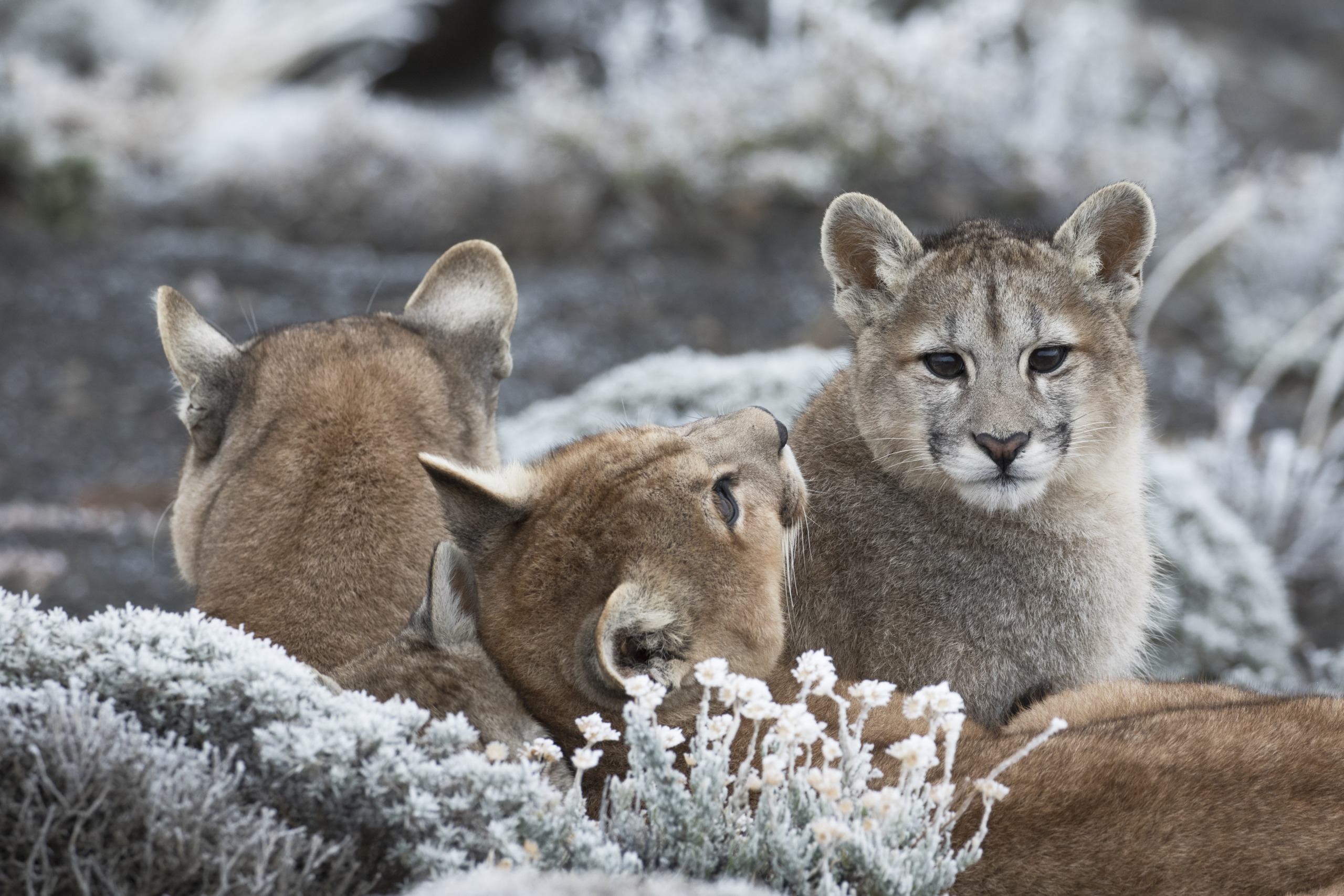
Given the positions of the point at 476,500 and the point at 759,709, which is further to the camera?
the point at 476,500

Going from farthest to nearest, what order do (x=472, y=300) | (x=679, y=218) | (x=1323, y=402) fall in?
1. (x=679, y=218)
2. (x=1323, y=402)
3. (x=472, y=300)

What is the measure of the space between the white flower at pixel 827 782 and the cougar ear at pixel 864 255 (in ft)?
8.48

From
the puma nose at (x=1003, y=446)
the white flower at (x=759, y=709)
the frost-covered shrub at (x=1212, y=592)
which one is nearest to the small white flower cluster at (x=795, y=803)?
the white flower at (x=759, y=709)

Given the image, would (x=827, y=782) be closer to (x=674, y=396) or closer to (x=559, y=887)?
(x=559, y=887)

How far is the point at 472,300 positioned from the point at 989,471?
2.24 m

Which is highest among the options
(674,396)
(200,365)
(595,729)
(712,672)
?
(200,365)

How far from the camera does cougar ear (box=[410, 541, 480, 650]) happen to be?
12.3 ft

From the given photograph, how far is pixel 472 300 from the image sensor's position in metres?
5.30

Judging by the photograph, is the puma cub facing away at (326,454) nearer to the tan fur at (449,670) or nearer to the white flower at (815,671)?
the tan fur at (449,670)

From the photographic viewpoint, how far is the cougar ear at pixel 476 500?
3697 millimetres

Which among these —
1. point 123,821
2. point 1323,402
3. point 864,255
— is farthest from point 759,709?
point 1323,402

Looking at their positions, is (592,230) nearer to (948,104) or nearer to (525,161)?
(525,161)

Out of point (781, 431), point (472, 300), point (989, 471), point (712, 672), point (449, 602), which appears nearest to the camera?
point (712, 672)

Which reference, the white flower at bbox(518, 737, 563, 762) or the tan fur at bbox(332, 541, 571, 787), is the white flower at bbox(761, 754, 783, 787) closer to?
the white flower at bbox(518, 737, 563, 762)
